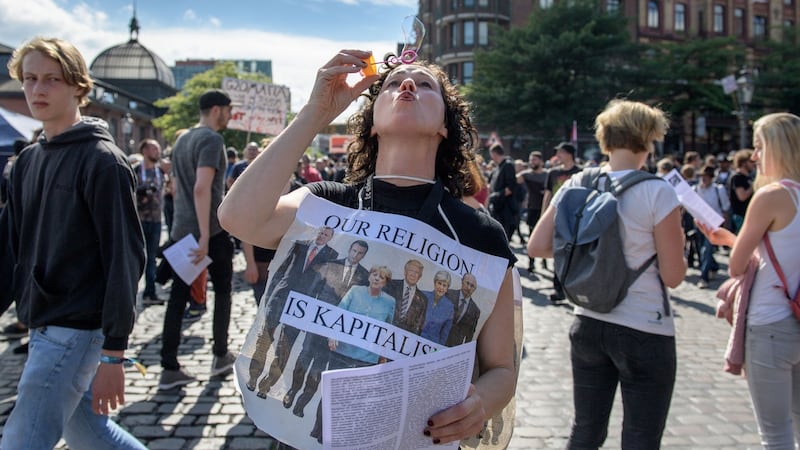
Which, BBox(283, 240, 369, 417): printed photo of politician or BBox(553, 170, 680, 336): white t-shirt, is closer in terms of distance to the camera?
BBox(283, 240, 369, 417): printed photo of politician

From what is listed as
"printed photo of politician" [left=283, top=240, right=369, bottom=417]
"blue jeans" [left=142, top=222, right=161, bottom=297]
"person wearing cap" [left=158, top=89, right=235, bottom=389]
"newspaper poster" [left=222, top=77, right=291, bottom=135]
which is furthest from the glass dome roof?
"printed photo of politician" [left=283, top=240, right=369, bottom=417]

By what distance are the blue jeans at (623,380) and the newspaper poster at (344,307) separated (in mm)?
1294

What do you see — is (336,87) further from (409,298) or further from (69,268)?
(69,268)

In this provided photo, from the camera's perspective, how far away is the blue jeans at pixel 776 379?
106 inches

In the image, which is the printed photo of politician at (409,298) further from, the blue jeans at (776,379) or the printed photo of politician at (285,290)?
the blue jeans at (776,379)

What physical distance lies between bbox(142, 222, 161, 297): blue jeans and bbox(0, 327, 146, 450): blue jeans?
5.42 m

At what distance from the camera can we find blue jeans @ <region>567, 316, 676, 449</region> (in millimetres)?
2543

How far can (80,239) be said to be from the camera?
2301 mm

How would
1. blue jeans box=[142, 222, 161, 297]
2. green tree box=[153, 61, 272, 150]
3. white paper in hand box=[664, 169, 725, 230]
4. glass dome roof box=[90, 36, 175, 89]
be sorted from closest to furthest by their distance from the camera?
white paper in hand box=[664, 169, 725, 230]
blue jeans box=[142, 222, 161, 297]
green tree box=[153, 61, 272, 150]
glass dome roof box=[90, 36, 175, 89]

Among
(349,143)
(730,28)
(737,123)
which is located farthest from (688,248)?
(730,28)

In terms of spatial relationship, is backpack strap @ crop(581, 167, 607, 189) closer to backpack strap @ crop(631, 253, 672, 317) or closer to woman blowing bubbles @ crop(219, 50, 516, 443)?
backpack strap @ crop(631, 253, 672, 317)

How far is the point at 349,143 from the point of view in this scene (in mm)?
2182

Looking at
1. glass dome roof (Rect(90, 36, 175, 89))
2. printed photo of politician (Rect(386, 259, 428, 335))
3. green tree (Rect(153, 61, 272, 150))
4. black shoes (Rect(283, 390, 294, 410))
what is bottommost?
black shoes (Rect(283, 390, 294, 410))

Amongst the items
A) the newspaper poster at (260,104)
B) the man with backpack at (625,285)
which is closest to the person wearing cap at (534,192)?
the newspaper poster at (260,104)
